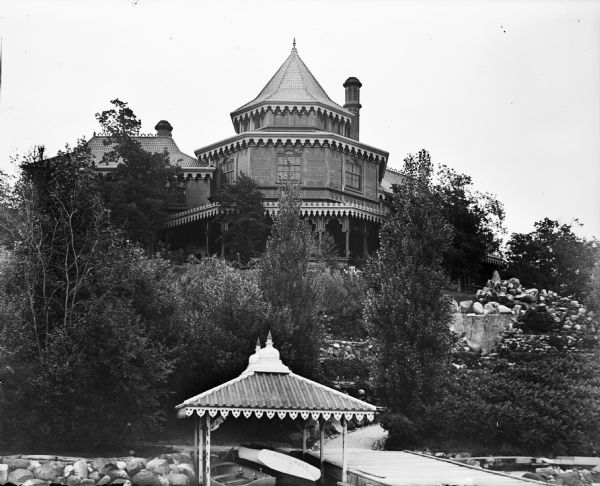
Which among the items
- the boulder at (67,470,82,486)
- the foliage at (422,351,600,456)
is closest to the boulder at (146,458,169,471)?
the boulder at (67,470,82,486)

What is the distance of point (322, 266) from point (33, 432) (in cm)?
1945

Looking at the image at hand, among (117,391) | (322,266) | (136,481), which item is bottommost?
(136,481)

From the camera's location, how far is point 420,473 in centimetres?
1950

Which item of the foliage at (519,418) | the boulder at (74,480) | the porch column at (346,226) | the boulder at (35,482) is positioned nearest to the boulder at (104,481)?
the boulder at (74,480)

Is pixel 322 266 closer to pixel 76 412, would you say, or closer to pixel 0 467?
pixel 76 412

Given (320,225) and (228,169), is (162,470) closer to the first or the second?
(320,225)

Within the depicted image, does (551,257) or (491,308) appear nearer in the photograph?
(491,308)

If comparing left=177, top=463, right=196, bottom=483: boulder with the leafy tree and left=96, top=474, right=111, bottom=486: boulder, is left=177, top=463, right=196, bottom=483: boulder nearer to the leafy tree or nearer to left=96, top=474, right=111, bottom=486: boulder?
left=96, top=474, right=111, bottom=486: boulder

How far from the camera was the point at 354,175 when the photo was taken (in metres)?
54.0

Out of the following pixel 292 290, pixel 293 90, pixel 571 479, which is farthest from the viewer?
pixel 293 90

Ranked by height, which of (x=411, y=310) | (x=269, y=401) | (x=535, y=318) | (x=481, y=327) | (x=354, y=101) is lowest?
(x=269, y=401)

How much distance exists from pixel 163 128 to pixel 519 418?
42.7 metres

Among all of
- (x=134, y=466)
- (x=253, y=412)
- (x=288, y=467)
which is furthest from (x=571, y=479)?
(x=134, y=466)

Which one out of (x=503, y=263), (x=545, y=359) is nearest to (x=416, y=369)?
(x=545, y=359)
